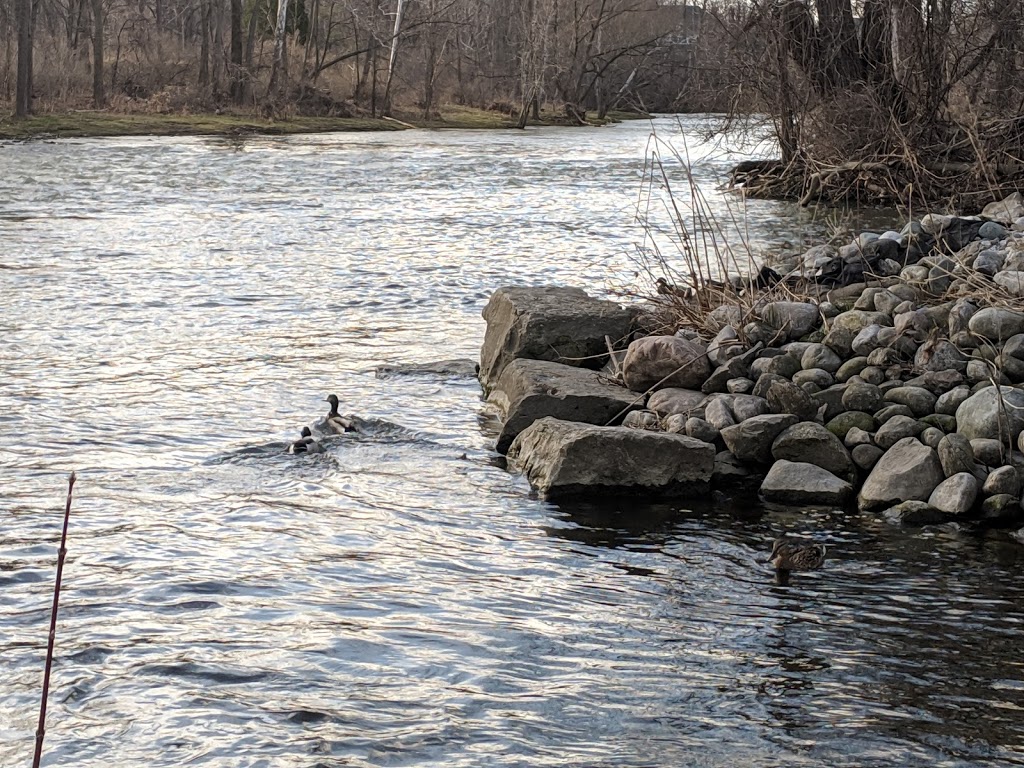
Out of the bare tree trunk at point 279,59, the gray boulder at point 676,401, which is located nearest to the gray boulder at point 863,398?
the gray boulder at point 676,401

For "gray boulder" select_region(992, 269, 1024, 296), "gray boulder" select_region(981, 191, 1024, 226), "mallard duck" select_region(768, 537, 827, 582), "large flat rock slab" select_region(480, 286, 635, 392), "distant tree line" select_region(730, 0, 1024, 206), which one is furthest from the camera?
"distant tree line" select_region(730, 0, 1024, 206)

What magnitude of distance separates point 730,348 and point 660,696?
4.16m

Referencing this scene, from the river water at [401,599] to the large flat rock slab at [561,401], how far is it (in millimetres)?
306

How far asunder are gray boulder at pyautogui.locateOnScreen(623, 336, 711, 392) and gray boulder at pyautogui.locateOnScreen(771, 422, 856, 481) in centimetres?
103

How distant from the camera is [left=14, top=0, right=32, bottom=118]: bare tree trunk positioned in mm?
36656

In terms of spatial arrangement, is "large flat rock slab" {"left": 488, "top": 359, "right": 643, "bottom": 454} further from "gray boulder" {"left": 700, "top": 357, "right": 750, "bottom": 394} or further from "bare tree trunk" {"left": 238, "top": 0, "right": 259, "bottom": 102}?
"bare tree trunk" {"left": 238, "top": 0, "right": 259, "bottom": 102}

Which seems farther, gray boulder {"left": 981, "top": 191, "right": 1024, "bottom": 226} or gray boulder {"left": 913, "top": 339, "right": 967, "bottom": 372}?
gray boulder {"left": 981, "top": 191, "right": 1024, "bottom": 226}

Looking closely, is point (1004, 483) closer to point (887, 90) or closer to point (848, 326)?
point (848, 326)

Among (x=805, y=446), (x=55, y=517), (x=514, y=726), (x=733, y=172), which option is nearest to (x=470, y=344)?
(x=805, y=446)

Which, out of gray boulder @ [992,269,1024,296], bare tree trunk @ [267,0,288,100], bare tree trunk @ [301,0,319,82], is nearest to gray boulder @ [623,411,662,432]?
gray boulder @ [992,269,1024,296]

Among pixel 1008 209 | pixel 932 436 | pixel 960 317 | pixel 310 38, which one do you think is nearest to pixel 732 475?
pixel 932 436

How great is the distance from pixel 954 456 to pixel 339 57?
4617cm

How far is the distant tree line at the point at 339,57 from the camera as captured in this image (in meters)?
43.4

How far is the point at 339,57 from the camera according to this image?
164 feet
